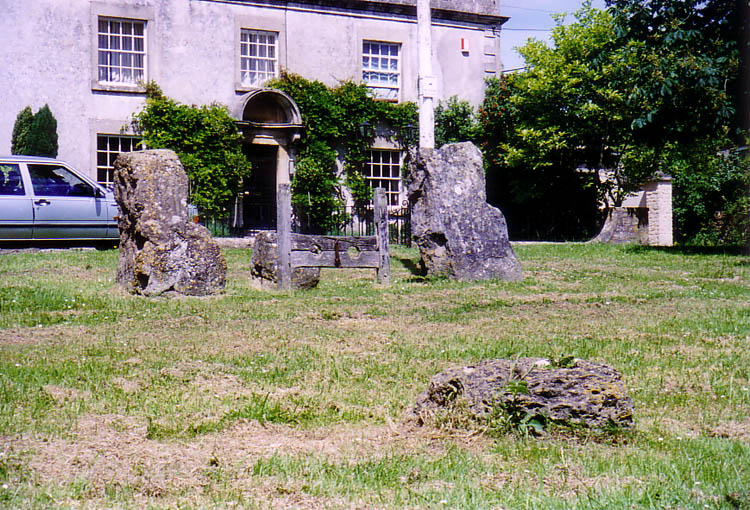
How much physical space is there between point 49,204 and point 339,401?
11021 mm

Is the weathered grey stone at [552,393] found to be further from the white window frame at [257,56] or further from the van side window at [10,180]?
the white window frame at [257,56]

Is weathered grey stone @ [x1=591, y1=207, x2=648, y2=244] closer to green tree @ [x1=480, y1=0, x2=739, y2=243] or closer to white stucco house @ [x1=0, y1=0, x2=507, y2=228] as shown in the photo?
green tree @ [x1=480, y1=0, x2=739, y2=243]

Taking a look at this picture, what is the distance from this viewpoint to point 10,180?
13820 millimetres

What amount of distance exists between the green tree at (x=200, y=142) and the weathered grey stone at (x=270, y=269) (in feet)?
26.6

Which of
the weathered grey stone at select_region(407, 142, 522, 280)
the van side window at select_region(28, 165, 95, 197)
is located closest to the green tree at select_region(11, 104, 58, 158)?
the van side window at select_region(28, 165, 95, 197)

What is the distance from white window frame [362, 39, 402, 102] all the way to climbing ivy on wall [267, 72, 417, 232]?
454mm

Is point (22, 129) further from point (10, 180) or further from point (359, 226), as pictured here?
point (359, 226)

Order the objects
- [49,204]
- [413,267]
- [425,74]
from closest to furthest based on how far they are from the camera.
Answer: [413,267]
[49,204]
[425,74]

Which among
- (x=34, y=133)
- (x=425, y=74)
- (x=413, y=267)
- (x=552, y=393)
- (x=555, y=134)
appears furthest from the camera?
(x=555, y=134)

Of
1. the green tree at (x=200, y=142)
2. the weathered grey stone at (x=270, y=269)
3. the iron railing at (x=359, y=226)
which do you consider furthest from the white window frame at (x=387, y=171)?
the weathered grey stone at (x=270, y=269)

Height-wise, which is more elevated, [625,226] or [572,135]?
[572,135]

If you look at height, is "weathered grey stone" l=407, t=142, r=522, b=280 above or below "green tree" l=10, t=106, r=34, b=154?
below

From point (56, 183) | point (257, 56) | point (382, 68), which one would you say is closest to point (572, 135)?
point (382, 68)

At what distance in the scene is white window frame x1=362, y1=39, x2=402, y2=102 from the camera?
20.4 metres
